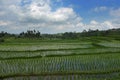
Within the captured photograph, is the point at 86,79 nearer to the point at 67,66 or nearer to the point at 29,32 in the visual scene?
the point at 67,66

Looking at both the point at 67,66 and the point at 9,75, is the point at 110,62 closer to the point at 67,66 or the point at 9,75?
the point at 67,66

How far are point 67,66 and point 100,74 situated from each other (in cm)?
275

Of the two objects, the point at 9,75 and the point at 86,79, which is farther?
the point at 9,75

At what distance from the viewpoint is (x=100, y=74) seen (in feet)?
42.1

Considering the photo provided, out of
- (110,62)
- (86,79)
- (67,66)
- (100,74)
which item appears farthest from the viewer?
(110,62)

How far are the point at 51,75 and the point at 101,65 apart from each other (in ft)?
14.7

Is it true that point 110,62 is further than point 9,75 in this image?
Yes

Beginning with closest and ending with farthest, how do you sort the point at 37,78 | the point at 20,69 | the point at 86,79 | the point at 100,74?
the point at 86,79, the point at 37,78, the point at 100,74, the point at 20,69

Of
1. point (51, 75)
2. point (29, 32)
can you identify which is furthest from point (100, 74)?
point (29, 32)

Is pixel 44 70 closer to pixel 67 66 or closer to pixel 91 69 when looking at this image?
pixel 67 66

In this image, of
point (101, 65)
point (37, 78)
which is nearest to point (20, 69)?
point (37, 78)

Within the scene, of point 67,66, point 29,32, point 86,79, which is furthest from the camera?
point 29,32

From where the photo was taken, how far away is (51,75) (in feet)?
40.7

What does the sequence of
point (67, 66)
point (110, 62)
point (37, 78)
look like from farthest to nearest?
point (110, 62) → point (67, 66) → point (37, 78)
